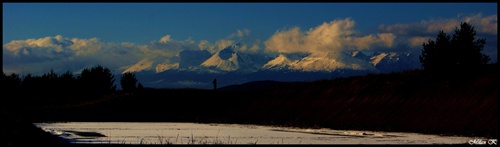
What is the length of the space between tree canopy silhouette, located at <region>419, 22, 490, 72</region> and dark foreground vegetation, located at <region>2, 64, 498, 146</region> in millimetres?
3224

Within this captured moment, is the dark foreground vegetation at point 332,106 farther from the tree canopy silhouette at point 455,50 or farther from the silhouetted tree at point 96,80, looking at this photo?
the silhouetted tree at point 96,80

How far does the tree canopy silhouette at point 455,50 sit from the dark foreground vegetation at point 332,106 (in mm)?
3224

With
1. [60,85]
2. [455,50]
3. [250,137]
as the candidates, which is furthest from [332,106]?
[60,85]

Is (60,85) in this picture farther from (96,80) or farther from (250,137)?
(250,137)

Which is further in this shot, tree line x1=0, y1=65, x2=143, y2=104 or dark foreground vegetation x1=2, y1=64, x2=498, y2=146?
tree line x1=0, y1=65, x2=143, y2=104

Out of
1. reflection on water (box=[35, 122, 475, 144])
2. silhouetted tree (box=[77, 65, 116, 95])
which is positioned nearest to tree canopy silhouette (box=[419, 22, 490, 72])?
reflection on water (box=[35, 122, 475, 144])

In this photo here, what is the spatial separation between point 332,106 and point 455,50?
13460mm

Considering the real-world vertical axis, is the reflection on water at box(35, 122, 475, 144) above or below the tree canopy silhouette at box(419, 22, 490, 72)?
below

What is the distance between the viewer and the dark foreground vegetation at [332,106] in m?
51.0

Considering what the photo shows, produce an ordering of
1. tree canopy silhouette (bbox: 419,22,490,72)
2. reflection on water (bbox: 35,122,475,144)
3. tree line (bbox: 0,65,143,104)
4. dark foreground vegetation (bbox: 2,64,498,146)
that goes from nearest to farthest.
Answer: reflection on water (bbox: 35,122,475,144), dark foreground vegetation (bbox: 2,64,498,146), tree canopy silhouette (bbox: 419,22,490,72), tree line (bbox: 0,65,143,104)

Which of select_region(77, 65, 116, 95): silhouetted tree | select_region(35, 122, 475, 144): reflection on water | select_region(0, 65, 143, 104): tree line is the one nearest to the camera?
select_region(35, 122, 475, 144): reflection on water

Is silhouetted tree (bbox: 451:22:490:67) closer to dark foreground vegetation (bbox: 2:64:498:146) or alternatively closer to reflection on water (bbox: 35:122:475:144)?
dark foreground vegetation (bbox: 2:64:498:146)

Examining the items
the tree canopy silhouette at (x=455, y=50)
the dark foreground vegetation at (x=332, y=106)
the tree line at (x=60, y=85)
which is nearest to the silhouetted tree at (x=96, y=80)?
the tree line at (x=60, y=85)

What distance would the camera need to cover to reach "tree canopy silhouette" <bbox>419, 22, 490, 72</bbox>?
72.8 m
